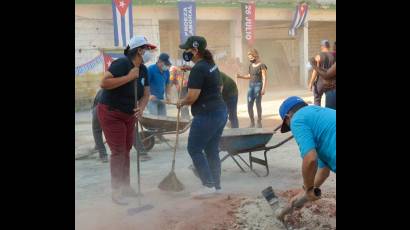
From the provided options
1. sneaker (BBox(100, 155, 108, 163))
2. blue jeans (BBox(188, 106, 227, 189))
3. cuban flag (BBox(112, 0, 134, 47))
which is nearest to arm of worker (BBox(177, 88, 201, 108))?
blue jeans (BBox(188, 106, 227, 189))

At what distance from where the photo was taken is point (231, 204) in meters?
4.80

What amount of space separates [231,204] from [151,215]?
852 mm

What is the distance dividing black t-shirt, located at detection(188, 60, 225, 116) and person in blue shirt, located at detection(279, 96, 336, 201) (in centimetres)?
153

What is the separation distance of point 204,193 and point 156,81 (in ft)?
11.3

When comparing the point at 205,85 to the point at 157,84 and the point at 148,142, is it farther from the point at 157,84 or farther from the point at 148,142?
the point at 157,84

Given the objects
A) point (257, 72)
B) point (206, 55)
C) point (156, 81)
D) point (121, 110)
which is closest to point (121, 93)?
point (121, 110)

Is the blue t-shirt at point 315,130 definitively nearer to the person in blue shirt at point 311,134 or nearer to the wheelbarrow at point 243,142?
the person in blue shirt at point 311,134

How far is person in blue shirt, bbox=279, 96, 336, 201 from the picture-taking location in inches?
128

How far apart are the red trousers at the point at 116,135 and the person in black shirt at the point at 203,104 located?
0.66 metres

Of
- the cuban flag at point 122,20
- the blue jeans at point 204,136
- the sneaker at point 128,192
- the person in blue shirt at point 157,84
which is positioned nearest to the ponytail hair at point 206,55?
the blue jeans at point 204,136

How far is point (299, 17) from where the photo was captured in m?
21.7

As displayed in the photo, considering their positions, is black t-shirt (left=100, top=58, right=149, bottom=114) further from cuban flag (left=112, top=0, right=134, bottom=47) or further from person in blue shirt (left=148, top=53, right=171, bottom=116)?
cuban flag (left=112, top=0, right=134, bottom=47)

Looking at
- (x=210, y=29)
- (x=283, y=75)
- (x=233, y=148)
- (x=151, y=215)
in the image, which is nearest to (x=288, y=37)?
(x=283, y=75)
